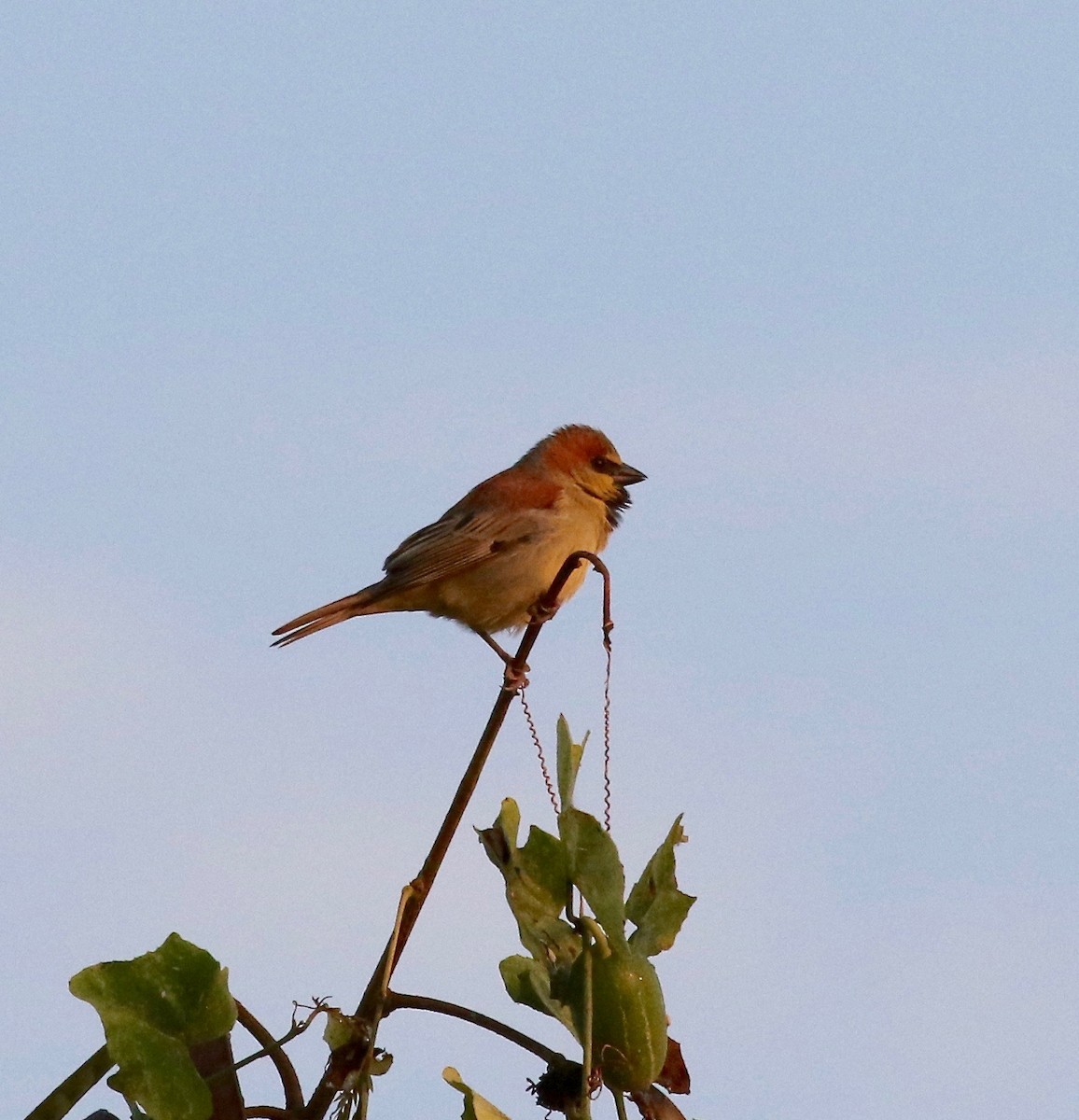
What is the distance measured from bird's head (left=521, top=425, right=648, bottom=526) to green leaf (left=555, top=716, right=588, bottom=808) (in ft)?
18.1

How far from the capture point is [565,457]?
785cm

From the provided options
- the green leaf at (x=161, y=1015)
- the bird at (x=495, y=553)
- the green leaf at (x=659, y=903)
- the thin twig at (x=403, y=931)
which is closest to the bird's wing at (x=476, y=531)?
the bird at (x=495, y=553)

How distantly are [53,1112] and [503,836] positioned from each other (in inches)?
25.6

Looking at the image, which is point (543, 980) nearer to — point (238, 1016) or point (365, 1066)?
point (365, 1066)

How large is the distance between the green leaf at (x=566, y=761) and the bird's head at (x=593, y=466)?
18.1ft

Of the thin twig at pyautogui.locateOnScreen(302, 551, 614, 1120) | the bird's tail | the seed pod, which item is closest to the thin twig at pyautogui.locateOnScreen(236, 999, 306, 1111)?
the thin twig at pyautogui.locateOnScreen(302, 551, 614, 1120)

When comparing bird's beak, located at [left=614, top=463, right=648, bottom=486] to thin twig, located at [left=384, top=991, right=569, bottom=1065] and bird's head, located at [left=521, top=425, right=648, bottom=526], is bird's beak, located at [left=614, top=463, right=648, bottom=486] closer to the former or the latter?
bird's head, located at [left=521, top=425, right=648, bottom=526]

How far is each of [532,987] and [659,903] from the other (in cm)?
20

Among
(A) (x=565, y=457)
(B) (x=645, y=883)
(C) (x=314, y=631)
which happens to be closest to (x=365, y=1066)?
(B) (x=645, y=883)

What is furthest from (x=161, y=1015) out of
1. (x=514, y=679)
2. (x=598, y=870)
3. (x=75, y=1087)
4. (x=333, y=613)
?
(x=333, y=613)

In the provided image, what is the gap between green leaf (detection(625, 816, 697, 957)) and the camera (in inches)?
86.7

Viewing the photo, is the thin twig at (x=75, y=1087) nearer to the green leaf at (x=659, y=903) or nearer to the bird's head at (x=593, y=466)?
the green leaf at (x=659, y=903)

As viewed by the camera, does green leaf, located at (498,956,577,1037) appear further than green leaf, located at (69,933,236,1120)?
Yes

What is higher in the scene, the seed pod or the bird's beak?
the bird's beak
